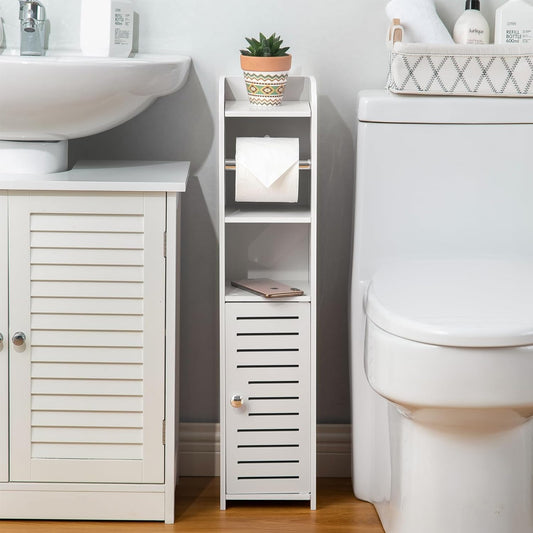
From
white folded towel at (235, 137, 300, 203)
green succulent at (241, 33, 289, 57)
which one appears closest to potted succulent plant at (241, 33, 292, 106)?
green succulent at (241, 33, 289, 57)

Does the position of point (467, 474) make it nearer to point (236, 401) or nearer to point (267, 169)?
point (236, 401)

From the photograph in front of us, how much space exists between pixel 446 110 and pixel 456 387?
636 millimetres

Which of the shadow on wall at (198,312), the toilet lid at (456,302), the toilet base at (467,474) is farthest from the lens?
the shadow on wall at (198,312)

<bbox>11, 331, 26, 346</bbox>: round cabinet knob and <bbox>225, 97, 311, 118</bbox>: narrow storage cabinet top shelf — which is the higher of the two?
<bbox>225, 97, 311, 118</bbox>: narrow storage cabinet top shelf

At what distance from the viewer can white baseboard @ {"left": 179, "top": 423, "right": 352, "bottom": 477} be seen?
2.09m

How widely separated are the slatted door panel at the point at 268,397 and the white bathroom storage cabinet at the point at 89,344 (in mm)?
145

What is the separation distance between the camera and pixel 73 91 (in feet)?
5.27

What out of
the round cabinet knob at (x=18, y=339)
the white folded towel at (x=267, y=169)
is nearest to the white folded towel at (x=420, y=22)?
the white folded towel at (x=267, y=169)

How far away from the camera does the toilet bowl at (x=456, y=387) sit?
1.42 metres

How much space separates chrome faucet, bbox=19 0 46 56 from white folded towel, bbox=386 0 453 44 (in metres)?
0.74

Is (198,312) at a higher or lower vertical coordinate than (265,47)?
lower

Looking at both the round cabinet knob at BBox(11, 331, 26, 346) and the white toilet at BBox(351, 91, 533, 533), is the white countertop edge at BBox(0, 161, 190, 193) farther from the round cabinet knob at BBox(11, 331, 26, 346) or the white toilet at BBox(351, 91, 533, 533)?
the white toilet at BBox(351, 91, 533, 533)

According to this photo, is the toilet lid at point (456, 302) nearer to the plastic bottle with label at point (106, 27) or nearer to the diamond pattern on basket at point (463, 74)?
the diamond pattern on basket at point (463, 74)

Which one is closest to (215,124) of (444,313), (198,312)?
(198,312)
